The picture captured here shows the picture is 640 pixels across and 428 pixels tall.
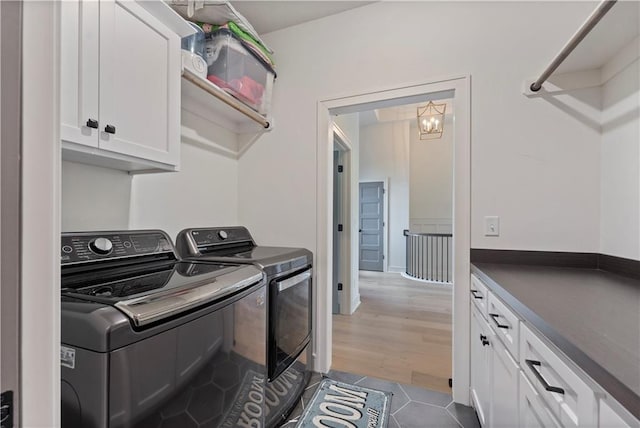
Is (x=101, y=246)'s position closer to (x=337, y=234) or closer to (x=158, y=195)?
(x=158, y=195)

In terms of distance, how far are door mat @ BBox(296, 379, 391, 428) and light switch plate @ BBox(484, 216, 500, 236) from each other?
4.05 feet

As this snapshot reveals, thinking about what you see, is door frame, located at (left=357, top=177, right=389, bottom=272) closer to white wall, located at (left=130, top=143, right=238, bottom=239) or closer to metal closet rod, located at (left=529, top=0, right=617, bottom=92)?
white wall, located at (left=130, top=143, right=238, bottom=239)

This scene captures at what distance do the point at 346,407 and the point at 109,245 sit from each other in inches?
62.6

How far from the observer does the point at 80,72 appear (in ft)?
3.33

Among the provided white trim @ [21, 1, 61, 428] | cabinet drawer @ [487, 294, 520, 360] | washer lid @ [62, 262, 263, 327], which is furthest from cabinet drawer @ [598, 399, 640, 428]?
washer lid @ [62, 262, 263, 327]

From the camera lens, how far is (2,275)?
0.35 metres

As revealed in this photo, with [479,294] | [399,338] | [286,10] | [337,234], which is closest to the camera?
[479,294]

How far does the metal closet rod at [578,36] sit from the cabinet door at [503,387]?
1.32 m

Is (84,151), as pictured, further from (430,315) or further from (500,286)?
(430,315)

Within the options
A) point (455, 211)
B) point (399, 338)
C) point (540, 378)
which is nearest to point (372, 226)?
point (399, 338)

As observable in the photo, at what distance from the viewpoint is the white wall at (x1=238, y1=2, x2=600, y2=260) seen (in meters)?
1.60

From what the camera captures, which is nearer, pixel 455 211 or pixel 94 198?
pixel 94 198

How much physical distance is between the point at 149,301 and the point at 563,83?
225 centimetres

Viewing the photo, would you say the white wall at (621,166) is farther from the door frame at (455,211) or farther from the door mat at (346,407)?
the door mat at (346,407)
